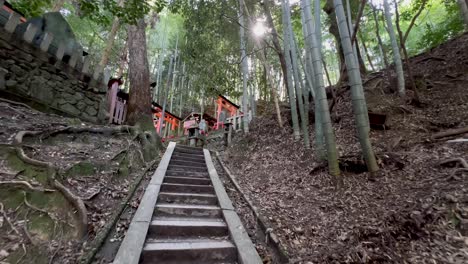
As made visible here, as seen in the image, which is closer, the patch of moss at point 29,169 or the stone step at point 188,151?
the patch of moss at point 29,169

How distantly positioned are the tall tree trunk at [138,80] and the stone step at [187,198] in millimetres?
3742

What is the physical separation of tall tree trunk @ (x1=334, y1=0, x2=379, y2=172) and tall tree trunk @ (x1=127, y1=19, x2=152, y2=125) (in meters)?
5.47

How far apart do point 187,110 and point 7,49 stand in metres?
18.2

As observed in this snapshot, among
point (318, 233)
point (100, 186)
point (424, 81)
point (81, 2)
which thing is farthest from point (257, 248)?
point (424, 81)

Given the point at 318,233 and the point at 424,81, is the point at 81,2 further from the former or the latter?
the point at 424,81

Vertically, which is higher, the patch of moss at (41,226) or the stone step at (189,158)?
the stone step at (189,158)

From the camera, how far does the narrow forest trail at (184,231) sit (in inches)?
82.3

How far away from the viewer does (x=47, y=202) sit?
7.80 ft

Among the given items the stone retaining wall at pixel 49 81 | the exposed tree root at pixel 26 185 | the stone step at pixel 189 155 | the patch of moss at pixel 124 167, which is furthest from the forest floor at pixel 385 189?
the stone retaining wall at pixel 49 81

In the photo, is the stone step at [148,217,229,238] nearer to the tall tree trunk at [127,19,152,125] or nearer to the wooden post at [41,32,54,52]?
the tall tree trunk at [127,19,152,125]

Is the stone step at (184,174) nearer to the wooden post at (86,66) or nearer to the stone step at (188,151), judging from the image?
the stone step at (188,151)

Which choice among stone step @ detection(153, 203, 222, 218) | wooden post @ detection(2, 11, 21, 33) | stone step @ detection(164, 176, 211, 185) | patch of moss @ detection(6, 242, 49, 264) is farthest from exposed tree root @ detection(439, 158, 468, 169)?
wooden post @ detection(2, 11, 21, 33)

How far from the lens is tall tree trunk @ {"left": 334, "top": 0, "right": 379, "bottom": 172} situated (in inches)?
126

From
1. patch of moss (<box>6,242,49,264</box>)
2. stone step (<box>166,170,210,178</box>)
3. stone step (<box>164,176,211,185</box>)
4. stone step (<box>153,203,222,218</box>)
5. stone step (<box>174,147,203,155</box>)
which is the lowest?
patch of moss (<box>6,242,49,264</box>)
